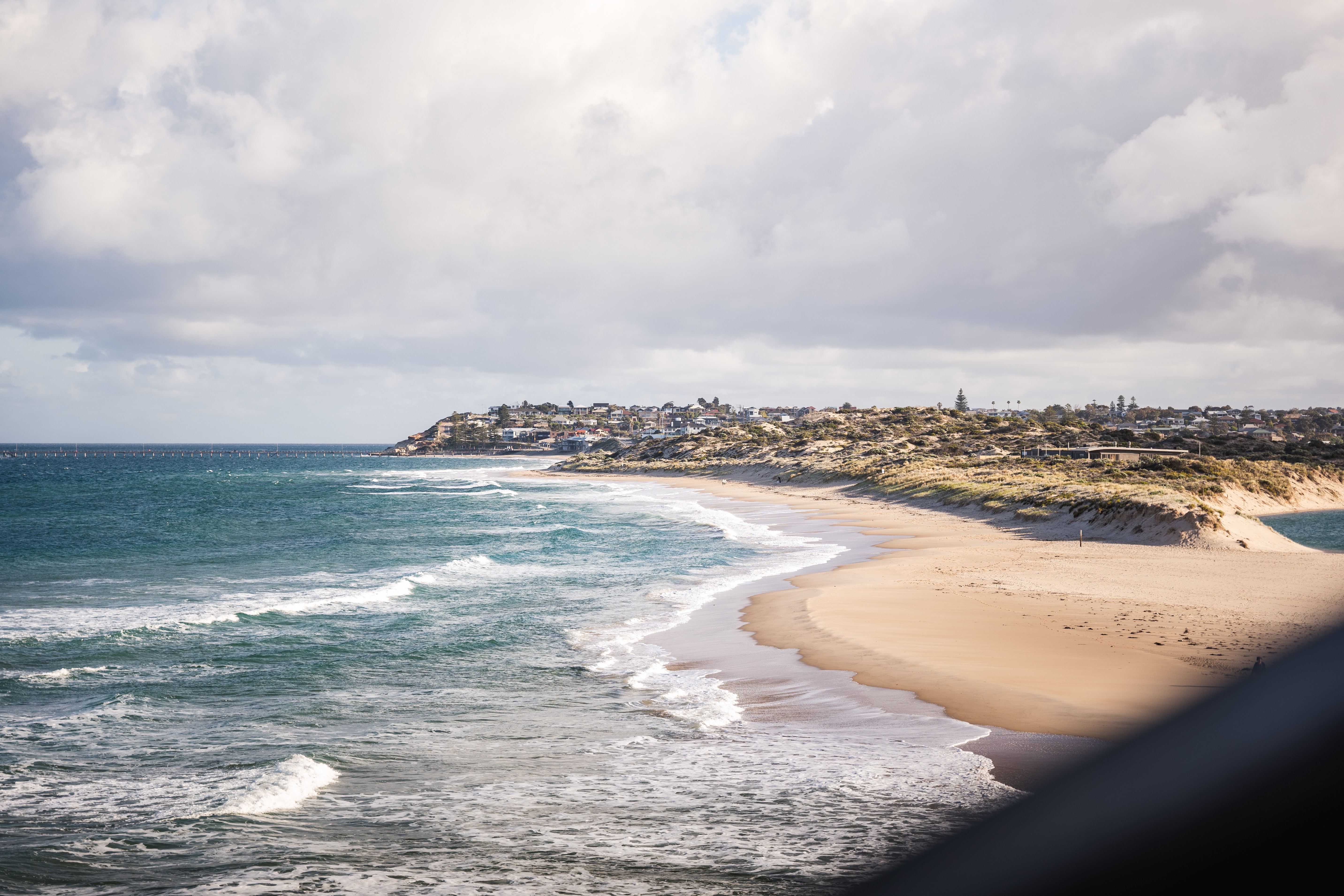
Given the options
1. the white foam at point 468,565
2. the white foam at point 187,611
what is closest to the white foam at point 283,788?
the white foam at point 187,611

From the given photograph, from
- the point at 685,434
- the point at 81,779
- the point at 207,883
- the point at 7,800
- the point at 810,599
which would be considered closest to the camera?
the point at 207,883

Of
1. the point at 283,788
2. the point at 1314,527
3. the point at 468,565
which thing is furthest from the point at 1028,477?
the point at 283,788

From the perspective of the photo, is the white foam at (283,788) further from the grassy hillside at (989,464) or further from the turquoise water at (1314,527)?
the turquoise water at (1314,527)

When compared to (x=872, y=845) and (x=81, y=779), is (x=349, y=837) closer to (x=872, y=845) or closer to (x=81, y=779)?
(x=81, y=779)

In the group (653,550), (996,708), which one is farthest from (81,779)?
(653,550)

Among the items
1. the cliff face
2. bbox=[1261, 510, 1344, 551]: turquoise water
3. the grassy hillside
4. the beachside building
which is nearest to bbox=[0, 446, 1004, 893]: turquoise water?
the cliff face

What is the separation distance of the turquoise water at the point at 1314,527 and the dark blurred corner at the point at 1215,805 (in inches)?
1336

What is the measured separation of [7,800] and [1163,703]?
Answer: 1242cm

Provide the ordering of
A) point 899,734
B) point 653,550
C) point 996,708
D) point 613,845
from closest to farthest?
1. point 613,845
2. point 899,734
3. point 996,708
4. point 653,550

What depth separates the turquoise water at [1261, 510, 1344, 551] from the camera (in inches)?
1262

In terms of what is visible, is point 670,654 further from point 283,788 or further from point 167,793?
point 167,793

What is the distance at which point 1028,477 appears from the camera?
5156 cm

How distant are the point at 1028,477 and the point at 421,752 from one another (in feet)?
156

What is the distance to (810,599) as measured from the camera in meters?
19.8
